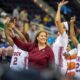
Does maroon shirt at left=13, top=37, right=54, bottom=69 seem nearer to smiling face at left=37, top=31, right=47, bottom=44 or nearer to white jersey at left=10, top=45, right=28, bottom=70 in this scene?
smiling face at left=37, top=31, right=47, bottom=44

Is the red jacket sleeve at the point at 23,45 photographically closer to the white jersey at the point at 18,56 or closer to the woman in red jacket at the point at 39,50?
the woman in red jacket at the point at 39,50

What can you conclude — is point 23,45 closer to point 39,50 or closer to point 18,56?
point 39,50

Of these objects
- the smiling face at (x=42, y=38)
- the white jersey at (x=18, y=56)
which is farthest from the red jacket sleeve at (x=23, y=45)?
the white jersey at (x=18, y=56)


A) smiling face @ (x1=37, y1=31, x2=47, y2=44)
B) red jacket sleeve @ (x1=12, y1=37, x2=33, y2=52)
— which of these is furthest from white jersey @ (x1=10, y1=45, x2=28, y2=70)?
smiling face @ (x1=37, y1=31, x2=47, y2=44)

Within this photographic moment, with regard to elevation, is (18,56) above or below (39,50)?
below

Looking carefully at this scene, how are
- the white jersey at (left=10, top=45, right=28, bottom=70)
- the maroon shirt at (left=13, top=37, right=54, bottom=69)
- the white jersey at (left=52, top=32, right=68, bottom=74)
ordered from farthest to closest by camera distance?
the white jersey at (left=10, top=45, right=28, bottom=70) → the white jersey at (left=52, top=32, right=68, bottom=74) → the maroon shirt at (left=13, top=37, right=54, bottom=69)

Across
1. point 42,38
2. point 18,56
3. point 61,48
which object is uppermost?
point 42,38

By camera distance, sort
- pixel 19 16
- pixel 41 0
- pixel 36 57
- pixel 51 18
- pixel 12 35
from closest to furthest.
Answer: pixel 36 57 < pixel 12 35 < pixel 19 16 < pixel 51 18 < pixel 41 0

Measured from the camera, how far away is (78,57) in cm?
566

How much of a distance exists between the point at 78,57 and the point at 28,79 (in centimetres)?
371

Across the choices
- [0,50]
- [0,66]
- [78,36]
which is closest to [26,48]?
[0,50]

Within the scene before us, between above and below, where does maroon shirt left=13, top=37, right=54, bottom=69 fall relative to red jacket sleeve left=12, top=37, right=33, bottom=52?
below

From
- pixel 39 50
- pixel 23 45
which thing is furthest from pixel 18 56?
pixel 39 50

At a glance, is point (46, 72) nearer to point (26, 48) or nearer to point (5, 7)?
point (26, 48)
